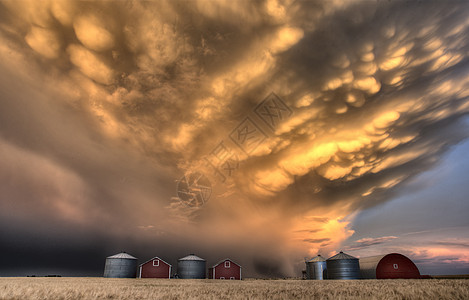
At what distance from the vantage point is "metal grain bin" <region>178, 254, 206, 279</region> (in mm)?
69188

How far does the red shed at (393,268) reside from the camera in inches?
2090

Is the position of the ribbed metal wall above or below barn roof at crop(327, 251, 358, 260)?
below

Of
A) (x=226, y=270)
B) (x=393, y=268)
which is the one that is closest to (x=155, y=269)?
(x=226, y=270)

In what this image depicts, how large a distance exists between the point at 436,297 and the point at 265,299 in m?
9.46

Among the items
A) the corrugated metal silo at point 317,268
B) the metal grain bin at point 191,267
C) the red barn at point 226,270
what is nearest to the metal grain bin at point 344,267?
the corrugated metal silo at point 317,268

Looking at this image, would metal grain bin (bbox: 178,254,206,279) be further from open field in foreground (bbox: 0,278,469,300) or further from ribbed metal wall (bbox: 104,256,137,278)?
open field in foreground (bbox: 0,278,469,300)

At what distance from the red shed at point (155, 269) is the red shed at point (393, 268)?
159ft

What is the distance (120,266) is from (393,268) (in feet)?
207

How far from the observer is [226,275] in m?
68.1

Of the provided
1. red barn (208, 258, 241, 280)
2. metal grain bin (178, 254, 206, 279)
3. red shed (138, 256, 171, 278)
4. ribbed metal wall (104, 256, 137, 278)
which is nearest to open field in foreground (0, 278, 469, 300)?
ribbed metal wall (104, 256, 137, 278)

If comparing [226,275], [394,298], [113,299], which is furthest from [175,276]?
[394,298]

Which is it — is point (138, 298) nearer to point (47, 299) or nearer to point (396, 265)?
point (47, 299)

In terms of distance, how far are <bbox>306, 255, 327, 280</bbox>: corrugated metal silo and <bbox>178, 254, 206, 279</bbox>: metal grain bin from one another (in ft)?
93.7

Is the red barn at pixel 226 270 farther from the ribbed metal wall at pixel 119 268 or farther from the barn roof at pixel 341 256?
the barn roof at pixel 341 256
